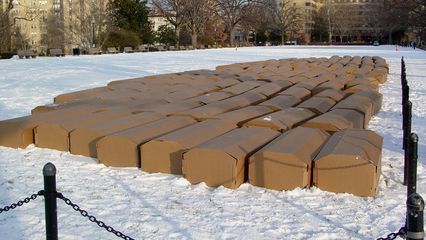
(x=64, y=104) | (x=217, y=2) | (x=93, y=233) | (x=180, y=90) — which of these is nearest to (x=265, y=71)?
(x=180, y=90)

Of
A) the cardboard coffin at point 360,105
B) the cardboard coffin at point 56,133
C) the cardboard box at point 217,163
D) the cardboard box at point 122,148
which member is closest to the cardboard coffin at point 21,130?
the cardboard coffin at point 56,133

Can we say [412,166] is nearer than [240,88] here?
Yes

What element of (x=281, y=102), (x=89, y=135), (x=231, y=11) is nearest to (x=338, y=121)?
(x=281, y=102)

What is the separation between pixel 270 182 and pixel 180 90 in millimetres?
7391

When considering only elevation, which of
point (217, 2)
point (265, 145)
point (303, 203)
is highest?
point (217, 2)

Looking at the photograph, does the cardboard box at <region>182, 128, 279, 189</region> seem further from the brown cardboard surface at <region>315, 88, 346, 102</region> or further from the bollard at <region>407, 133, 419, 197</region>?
the brown cardboard surface at <region>315, 88, 346, 102</region>

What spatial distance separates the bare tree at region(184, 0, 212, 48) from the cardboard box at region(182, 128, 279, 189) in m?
65.4

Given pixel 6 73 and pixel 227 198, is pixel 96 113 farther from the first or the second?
pixel 6 73

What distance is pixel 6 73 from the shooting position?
22.7m

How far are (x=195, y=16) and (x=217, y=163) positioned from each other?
6957 centimetres

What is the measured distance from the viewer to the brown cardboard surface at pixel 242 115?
8906mm

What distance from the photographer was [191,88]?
13.7 m

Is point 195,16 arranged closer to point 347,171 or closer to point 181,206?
point 347,171

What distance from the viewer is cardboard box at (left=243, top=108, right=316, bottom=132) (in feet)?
28.0
